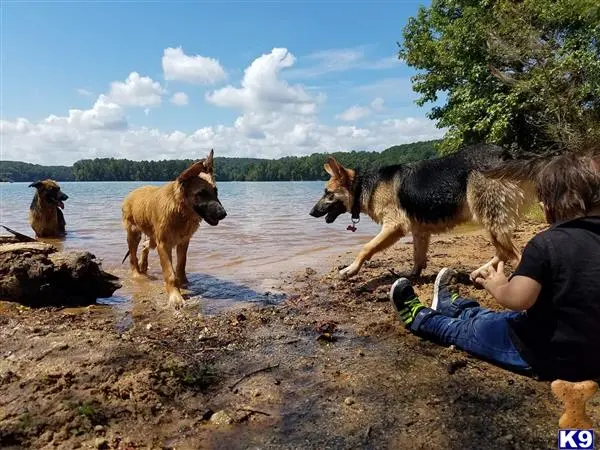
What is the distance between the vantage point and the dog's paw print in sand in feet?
8.79

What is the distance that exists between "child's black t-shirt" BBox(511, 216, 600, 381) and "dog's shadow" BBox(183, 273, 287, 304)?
3.94 metres

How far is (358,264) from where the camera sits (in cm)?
728

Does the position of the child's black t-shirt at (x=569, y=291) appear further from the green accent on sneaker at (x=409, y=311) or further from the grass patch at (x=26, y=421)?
the grass patch at (x=26, y=421)

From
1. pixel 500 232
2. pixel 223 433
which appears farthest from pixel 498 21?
pixel 223 433

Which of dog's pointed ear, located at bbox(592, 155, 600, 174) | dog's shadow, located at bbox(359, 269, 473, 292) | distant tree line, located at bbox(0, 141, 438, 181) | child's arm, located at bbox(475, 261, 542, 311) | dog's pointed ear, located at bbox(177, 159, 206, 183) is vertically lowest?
dog's shadow, located at bbox(359, 269, 473, 292)

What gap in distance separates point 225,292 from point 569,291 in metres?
5.25

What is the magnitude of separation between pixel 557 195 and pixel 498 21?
18.5 m

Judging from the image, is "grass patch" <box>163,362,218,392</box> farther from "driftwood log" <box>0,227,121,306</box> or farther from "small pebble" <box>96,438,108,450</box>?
"driftwood log" <box>0,227,121,306</box>

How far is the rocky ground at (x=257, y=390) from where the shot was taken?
8.86 ft

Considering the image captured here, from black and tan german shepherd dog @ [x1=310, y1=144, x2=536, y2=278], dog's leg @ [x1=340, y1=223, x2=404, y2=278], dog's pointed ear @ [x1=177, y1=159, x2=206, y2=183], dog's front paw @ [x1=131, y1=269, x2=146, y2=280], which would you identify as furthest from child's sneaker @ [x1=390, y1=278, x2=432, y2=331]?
dog's front paw @ [x1=131, y1=269, x2=146, y2=280]

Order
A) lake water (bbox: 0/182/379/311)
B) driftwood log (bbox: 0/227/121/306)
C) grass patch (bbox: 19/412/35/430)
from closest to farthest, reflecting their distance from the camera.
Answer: grass patch (bbox: 19/412/35/430) < driftwood log (bbox: 0/227/121/306) < lake water (bbox: 0/182/379/311)

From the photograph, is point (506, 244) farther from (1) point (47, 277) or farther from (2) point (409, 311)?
(1) point (47, 277)

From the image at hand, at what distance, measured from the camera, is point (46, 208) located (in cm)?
1413

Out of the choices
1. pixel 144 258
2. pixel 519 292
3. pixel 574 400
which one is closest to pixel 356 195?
pixel 144 258
